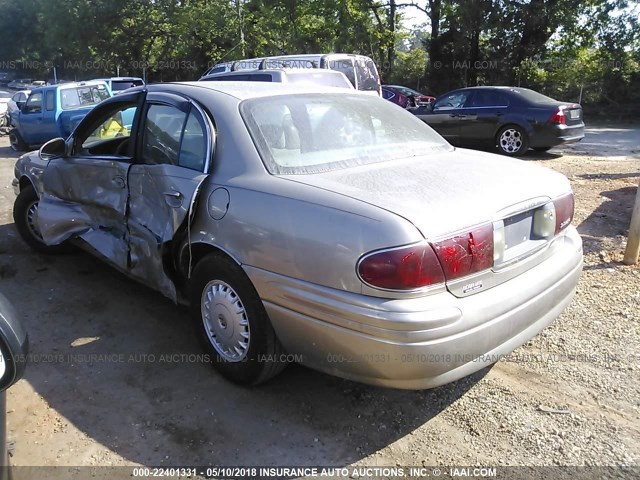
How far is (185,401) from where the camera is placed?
10.3ft

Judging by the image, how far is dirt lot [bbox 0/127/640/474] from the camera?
2.70m

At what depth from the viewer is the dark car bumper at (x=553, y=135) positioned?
10.7 metres

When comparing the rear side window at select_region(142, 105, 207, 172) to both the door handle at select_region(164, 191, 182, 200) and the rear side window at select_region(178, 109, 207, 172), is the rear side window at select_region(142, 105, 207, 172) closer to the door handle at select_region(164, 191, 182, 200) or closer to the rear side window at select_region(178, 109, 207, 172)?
the rear side window at select_region(178, 109, 207, 172)

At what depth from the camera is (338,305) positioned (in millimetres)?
2484

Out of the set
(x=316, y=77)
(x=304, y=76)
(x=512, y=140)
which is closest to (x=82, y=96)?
(x=304, y=76)

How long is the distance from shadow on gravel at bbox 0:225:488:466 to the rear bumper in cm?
42

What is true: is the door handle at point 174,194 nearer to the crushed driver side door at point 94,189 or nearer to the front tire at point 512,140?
the crushed driver side door at point 94,189

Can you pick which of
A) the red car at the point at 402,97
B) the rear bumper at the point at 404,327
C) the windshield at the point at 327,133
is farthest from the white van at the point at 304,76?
the red car at the point at 402,97

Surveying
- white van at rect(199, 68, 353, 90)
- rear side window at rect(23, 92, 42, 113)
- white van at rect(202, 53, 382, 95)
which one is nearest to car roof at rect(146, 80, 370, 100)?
white van at rect(199, 68, 353, 90)

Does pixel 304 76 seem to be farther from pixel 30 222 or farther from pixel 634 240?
pixel 634 240

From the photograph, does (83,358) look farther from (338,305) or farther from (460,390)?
(460,390)

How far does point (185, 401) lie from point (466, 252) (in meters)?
1.80

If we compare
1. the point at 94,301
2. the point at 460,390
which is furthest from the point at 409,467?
the point at 94,301

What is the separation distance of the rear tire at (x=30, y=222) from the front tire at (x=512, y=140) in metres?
8.76
